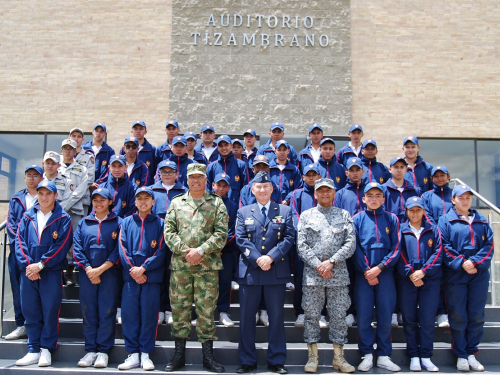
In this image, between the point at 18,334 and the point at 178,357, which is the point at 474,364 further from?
the point at 18,334

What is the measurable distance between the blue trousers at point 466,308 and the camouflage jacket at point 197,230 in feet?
9.41

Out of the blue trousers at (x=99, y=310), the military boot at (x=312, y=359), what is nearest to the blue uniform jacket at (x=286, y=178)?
the military boot at (x=312, y=359)

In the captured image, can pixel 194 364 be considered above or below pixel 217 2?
below

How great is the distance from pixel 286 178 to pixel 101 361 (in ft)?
11.7

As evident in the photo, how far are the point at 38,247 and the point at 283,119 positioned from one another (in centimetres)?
659

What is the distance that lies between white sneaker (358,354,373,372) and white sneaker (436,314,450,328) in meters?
1.28

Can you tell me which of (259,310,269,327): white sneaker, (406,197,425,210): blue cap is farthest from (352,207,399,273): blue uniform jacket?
(259,310,269,327): white sneaker

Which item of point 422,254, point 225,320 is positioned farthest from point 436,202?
point 225,320

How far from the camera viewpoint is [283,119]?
1061 centimetres

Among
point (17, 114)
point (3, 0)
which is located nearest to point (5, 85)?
point (17, 114)

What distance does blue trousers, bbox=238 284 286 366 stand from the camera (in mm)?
5105

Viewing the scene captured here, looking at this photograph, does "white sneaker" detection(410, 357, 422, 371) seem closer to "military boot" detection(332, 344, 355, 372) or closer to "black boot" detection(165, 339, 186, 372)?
"military boot" detection(332, 344, 355, 372)

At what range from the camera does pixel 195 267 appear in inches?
205

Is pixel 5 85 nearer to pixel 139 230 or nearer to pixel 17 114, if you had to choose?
pixel 17 114
